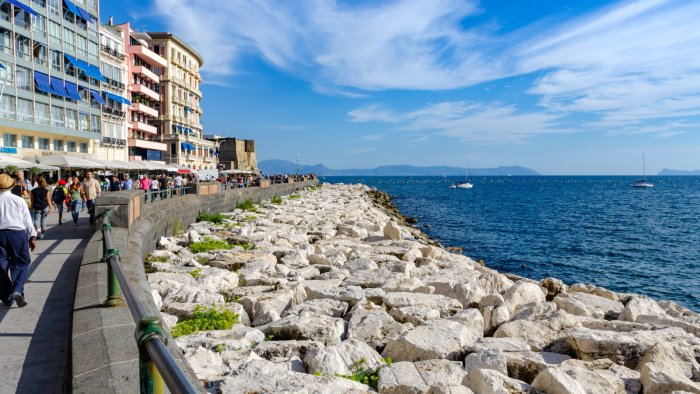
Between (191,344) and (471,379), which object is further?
(191,344)

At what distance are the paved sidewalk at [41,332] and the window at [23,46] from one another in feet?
99.6

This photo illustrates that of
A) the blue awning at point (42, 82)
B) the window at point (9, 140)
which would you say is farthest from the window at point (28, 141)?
the blue awning at point (42, 82)

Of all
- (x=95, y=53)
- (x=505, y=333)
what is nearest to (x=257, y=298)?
(x=505, y=333)

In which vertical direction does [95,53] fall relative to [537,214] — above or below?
above

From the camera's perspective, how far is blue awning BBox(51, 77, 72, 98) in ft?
116

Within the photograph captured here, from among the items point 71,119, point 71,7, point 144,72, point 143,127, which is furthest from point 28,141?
point 144,72

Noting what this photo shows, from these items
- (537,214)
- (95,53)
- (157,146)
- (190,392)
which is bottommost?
(537,214)

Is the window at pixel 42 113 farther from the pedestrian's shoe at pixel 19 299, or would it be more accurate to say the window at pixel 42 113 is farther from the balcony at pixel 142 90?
the pedestrian's shoe at pixel 19 299

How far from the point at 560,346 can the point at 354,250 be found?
6850mm

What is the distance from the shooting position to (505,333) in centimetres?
613

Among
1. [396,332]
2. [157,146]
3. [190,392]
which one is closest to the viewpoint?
[190,392]

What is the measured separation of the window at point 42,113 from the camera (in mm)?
34375

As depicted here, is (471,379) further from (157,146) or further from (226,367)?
(157,146)

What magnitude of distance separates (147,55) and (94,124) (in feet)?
41.0
